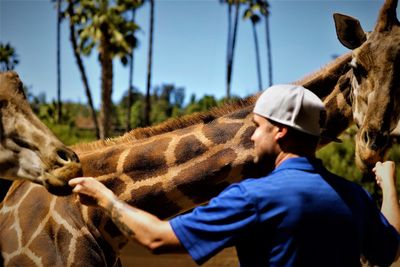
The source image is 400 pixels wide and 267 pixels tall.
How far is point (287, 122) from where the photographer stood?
2520 mm

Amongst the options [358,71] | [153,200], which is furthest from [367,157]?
[153,200]

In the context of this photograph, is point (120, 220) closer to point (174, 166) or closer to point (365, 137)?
point (174, 166)

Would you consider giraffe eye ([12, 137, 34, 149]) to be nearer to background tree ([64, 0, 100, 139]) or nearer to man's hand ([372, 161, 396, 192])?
man's hand ([372, 161, 396, 192])

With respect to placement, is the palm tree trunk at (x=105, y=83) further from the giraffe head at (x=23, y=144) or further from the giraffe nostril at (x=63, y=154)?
the giraffe nostril at (x=63, y=154)

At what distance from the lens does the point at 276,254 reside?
240 centimetres

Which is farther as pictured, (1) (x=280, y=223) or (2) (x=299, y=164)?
(2) (x=299, y=164)

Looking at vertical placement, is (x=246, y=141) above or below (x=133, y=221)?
below

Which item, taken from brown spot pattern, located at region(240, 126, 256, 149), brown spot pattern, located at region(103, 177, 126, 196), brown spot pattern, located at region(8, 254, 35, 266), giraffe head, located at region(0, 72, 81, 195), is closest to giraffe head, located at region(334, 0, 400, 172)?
brown spot pattern, located at region(240, 126, 256, 149)

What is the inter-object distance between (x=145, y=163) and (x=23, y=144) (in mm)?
1470

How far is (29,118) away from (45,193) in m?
1.34

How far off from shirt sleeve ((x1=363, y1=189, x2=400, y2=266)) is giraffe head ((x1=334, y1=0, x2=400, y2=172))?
2055 mm

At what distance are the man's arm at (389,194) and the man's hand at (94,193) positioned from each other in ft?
5.15

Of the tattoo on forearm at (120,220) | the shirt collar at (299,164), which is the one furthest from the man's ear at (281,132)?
the tattoo on forearm at (120,220)

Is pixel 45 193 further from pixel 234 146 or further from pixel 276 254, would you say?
pixel 276 254
